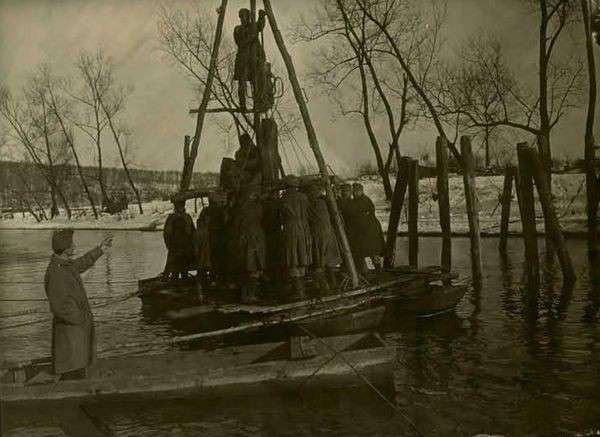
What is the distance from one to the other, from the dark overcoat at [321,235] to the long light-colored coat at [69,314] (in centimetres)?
447

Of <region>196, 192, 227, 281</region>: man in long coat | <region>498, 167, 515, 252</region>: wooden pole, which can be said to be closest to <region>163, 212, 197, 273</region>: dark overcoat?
<region>196, 192, 227, 281</region>: man in long coat

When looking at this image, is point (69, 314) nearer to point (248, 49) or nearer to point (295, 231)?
point (295, 231)

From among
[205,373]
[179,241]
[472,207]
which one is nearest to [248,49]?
[179,241]

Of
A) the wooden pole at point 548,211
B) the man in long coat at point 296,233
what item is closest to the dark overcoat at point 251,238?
the man in long coat at point 296,233

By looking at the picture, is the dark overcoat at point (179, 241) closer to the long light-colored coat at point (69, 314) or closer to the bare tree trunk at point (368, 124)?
the long light-colored coat at point (69, 314)

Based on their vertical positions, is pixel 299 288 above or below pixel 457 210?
below

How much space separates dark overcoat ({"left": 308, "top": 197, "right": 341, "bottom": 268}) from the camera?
11.0 metres

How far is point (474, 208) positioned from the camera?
16.4 m

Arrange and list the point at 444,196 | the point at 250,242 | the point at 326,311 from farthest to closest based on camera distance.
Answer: the point at 444,196 → the point at 250,242 → the point at 326,311

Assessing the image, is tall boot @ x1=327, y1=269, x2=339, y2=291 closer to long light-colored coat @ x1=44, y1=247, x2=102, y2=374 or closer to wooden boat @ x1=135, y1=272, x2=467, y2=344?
wooden boat @ x1=135, y1=272, x2=467, y2=344

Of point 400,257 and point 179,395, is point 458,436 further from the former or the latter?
point 400,257

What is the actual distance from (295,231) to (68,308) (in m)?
4.47

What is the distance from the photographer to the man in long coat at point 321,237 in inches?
433

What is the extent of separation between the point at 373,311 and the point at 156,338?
152 inches
